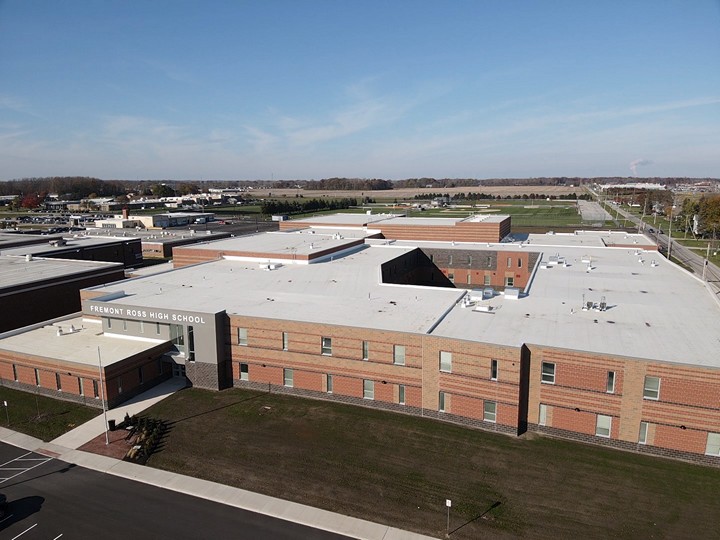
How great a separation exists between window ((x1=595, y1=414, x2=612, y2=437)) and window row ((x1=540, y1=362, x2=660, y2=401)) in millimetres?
1773

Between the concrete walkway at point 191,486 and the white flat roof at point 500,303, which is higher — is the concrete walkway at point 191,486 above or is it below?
below

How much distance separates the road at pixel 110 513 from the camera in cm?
2336

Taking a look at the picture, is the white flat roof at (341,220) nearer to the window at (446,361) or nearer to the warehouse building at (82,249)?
the warehouse building at (82,249)

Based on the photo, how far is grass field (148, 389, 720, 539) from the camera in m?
24.1

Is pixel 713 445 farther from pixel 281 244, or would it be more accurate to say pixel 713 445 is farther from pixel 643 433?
pixel 281 244

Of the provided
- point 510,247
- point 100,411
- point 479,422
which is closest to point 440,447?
point 479,422

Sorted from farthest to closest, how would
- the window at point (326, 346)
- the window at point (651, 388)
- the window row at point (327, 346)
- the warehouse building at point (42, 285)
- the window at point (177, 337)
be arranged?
the warehouse building at point (42, 285), the window at point (177, 337), the window at point (326, 346), the window row at point (327, 346), the window at point (651, 388)

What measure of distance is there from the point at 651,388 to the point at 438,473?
1394 cm

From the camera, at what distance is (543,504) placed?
995 inches

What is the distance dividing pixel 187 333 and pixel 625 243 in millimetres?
69087

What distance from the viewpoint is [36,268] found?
200 ft

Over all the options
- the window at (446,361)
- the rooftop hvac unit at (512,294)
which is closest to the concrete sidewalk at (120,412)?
the window at (446,361)

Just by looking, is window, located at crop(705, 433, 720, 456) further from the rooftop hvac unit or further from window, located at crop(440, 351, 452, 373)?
the rooftop hvac unit

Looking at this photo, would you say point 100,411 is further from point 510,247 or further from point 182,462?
point 510,247
